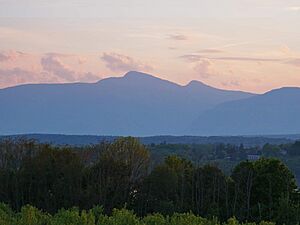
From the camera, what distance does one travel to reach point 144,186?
45438 mm

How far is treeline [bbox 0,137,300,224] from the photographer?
1673 inches

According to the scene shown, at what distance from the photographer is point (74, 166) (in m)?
45.3

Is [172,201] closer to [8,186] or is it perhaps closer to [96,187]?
[96,187]

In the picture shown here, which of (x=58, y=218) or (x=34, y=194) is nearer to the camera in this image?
(x=58, y=218)

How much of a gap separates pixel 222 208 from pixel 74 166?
30.4 feet

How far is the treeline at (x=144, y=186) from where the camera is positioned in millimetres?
42500

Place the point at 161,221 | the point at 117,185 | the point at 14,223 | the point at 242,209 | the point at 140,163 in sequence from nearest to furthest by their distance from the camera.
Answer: the point at 14,223
the point at 161,221
the point at 242,209
the point at 117,185
the point at 140,163

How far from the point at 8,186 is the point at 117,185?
6638 millimetres

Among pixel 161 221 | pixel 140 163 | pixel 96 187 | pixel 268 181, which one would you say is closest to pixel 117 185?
pixel 96 187

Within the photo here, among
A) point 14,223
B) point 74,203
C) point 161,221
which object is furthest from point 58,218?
point 74,203

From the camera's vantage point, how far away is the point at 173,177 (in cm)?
4550

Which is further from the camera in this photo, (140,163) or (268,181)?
(140,163)

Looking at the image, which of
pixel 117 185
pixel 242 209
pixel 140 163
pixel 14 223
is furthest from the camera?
pixel 140 163

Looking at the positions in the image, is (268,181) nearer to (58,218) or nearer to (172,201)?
→ (172,201)
